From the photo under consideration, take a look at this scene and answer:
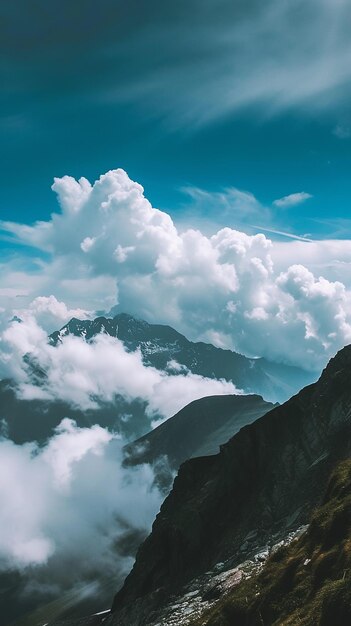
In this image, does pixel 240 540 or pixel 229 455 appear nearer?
pixel 240 540

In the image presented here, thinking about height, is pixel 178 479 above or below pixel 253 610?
above

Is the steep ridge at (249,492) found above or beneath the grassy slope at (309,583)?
above

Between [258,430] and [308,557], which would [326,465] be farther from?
[308,557]

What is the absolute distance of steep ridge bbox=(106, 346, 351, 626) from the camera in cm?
9294

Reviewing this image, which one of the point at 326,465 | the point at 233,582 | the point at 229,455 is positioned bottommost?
the point at 233,582

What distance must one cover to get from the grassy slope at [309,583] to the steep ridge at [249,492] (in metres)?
43.8

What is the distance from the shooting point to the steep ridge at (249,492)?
9294 cm

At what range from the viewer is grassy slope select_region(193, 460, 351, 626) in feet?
85.5

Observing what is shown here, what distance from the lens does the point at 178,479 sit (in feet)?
467

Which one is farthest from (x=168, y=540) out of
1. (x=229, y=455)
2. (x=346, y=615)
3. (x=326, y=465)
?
(x=346, y=615)

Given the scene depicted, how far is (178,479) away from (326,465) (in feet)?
206

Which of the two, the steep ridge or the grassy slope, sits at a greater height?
the steep ridge

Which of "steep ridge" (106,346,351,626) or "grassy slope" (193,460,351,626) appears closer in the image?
"grassy slope" (193,460,351,626)

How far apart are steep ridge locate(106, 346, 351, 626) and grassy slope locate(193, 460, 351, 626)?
4380 centimetres
